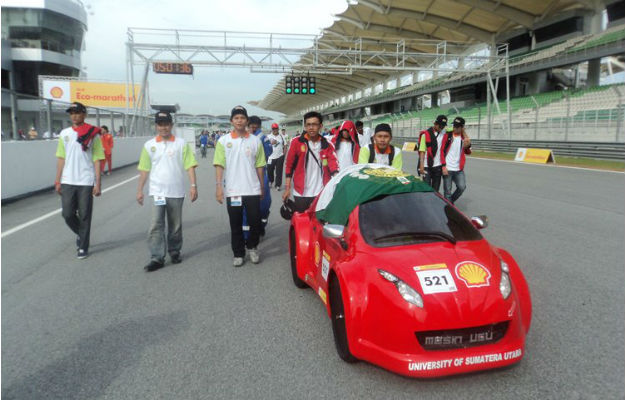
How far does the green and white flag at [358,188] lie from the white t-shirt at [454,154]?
432cm

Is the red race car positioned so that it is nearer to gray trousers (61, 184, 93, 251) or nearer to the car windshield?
the car windshield

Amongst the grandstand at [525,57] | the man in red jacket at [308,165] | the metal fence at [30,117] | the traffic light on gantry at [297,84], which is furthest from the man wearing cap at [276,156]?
the traffic light on gantry at [297,84]

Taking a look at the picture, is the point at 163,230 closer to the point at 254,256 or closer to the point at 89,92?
the point at 254,256

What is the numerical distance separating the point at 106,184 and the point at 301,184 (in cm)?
1011

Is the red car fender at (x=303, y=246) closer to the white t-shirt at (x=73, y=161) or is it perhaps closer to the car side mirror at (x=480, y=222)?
the car side mirror at (x=480, y=222)

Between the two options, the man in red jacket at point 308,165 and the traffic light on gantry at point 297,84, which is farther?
the traffic light on gantry at point 297,84

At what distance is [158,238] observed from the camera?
17.3 feet

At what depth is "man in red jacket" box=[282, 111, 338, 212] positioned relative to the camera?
5629 millimetres

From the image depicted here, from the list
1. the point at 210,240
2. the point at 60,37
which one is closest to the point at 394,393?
the point at 210,240

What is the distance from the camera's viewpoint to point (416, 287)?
272 centimetres

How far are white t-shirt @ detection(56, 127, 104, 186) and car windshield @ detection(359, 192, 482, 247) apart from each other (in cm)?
400

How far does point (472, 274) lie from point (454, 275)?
0.12m

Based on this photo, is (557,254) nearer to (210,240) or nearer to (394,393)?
(394,393)

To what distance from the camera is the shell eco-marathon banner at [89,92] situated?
5125cm
